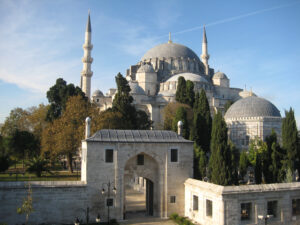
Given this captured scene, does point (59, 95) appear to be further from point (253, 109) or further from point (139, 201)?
point (253, 109)

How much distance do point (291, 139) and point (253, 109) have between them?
8532 mm

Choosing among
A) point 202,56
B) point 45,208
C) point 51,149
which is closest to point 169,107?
point 51,149

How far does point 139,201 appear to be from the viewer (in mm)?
19656

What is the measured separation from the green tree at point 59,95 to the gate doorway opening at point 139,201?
11955mm

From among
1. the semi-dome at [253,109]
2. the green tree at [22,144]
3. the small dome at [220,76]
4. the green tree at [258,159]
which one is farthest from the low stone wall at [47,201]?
the small dome at [220,76]

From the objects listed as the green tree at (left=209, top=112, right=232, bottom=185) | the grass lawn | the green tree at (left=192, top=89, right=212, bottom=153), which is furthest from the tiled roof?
the green tree at (left=192, top=89, right=212, bottom=153)

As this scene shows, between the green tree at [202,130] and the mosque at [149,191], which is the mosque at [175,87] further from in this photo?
the mosque at [149,191]

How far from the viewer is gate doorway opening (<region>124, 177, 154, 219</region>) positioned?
1605 centimetres

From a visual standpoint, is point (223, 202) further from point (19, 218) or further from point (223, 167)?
point (19, 218)

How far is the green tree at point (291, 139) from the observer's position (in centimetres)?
2056

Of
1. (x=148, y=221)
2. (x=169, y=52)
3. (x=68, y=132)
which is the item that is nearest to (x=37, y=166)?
(x=68, y=132)

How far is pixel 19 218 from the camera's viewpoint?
1298cm

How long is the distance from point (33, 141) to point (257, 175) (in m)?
20.9

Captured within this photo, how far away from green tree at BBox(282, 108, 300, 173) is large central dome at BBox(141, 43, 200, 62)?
33.6 m
